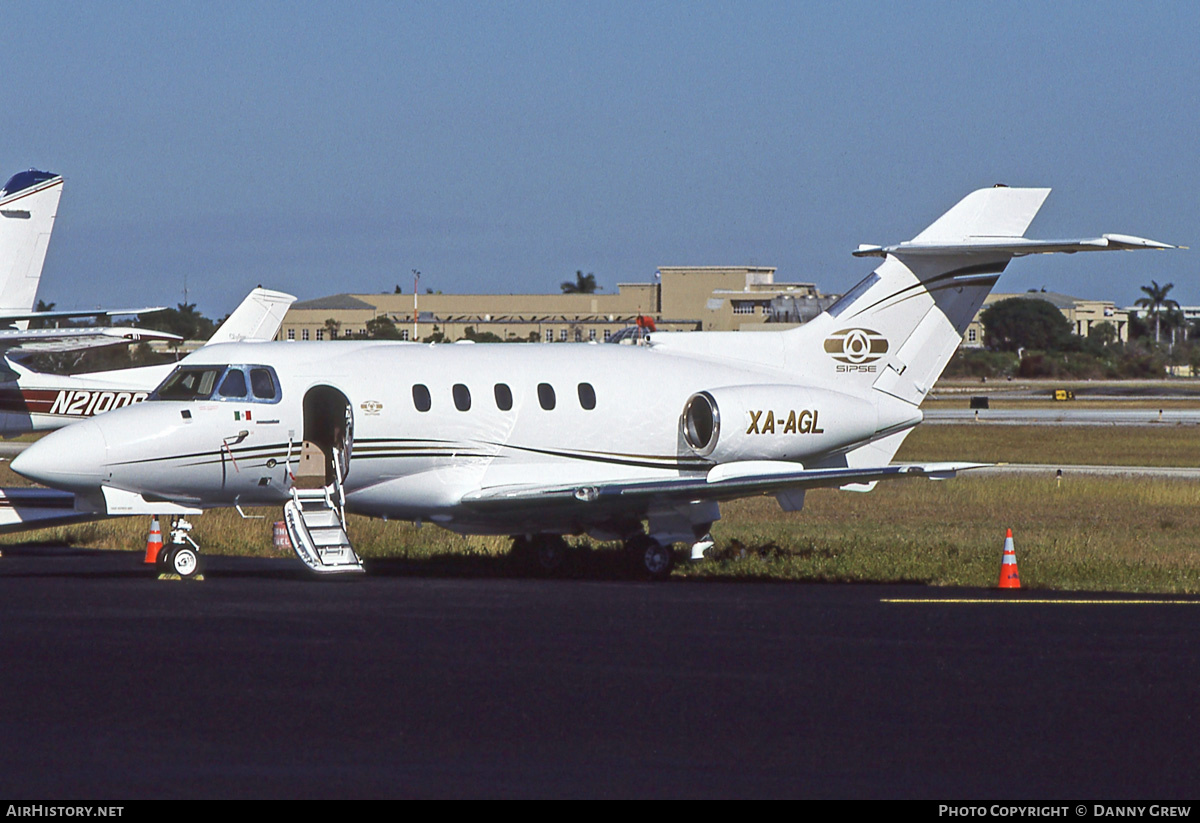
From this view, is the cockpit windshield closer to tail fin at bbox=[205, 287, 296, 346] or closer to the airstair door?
the airstair door

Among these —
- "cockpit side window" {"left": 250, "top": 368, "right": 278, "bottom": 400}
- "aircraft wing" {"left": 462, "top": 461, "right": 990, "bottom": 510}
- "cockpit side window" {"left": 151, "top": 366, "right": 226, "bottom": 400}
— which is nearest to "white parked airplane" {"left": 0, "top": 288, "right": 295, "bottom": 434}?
"cockpit side window" {"left": 151, "top": 366, "right": 226, "bottom": 400}

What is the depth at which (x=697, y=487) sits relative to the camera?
65.5 ft

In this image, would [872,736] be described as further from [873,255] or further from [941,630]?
[873,255]

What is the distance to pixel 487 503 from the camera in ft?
67.8

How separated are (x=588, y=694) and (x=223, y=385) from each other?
9.75 m

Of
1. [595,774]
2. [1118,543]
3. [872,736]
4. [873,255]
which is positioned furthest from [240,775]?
[1118,543]

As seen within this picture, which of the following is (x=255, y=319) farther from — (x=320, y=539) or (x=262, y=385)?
(x=320, y=539)

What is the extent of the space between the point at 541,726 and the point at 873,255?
15006mm

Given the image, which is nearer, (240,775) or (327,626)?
(240,775)

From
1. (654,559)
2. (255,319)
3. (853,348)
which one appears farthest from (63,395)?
(853,348)

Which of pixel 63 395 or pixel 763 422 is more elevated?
pixel 63 395

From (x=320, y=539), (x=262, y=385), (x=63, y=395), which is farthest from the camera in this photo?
(x=63, y=395)

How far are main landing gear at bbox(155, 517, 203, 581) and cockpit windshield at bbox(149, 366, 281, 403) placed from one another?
1.56 metres

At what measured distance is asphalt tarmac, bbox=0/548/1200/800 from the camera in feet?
29.7
